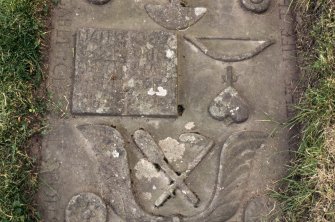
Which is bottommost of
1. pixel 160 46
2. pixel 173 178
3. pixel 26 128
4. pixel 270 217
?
pixel 270 217

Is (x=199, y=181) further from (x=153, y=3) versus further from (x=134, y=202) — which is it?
(x=153, y=3)

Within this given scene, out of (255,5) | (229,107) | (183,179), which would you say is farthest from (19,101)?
(255,5)

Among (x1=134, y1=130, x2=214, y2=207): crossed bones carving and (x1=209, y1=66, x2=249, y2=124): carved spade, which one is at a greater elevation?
(x1=209, y1=66, x2=249, y2=124): carved spade

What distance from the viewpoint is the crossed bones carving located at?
3.59 m

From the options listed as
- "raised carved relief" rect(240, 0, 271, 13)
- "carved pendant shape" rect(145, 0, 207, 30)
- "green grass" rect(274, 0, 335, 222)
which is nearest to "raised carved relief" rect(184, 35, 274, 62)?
"carved pendant shape" rect(145, 0, 207, 30)

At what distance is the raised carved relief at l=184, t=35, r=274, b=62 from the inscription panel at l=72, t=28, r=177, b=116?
218 millimetres

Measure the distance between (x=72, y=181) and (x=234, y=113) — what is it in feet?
3.97

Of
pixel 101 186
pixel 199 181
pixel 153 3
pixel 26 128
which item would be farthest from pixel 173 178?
pixel 153 3

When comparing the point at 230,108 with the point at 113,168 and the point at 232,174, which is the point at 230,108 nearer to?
the point at 232,174

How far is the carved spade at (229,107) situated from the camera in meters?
3.74

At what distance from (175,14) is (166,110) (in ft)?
2.51

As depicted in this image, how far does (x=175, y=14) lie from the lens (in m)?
3.98

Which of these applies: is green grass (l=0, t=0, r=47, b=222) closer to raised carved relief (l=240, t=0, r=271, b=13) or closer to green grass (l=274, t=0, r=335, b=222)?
raised carved relief (l=240, t=0, r=271, b=13)

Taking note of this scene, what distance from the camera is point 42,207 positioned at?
11.6ft
